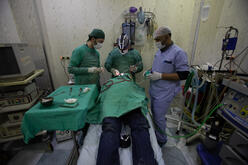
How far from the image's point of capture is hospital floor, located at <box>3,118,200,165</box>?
1471mm

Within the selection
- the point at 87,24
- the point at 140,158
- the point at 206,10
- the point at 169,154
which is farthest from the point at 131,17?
the point at 169,154

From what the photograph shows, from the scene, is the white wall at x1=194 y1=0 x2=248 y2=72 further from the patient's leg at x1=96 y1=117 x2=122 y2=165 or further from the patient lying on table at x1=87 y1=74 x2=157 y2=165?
the patient's leg at x1=96 y1=117 x2=122 y2=165

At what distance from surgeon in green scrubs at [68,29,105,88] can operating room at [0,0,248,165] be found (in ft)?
0.05

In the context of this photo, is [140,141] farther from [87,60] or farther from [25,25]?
[25,25]

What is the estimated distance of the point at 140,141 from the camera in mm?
979

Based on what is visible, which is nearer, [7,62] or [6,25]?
[7,62]

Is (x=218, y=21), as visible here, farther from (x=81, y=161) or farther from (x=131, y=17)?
(x=81, y=161)

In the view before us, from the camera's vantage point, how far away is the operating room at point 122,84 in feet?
3.24

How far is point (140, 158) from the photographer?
0.89 m

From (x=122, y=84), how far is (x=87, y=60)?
74 cm

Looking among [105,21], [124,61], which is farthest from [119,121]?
[105,21]

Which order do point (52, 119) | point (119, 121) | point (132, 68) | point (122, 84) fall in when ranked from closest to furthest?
point (52, 119) → point (119, 121) → point (122, 84) → point (132, 68)

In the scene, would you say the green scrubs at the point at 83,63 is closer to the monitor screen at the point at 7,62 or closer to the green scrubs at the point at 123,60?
the green scrubs at the point at 123,60

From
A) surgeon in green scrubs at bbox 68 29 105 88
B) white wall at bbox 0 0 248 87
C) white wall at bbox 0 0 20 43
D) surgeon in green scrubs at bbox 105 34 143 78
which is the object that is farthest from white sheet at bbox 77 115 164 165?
white wall at bbox 0 0 20 43
